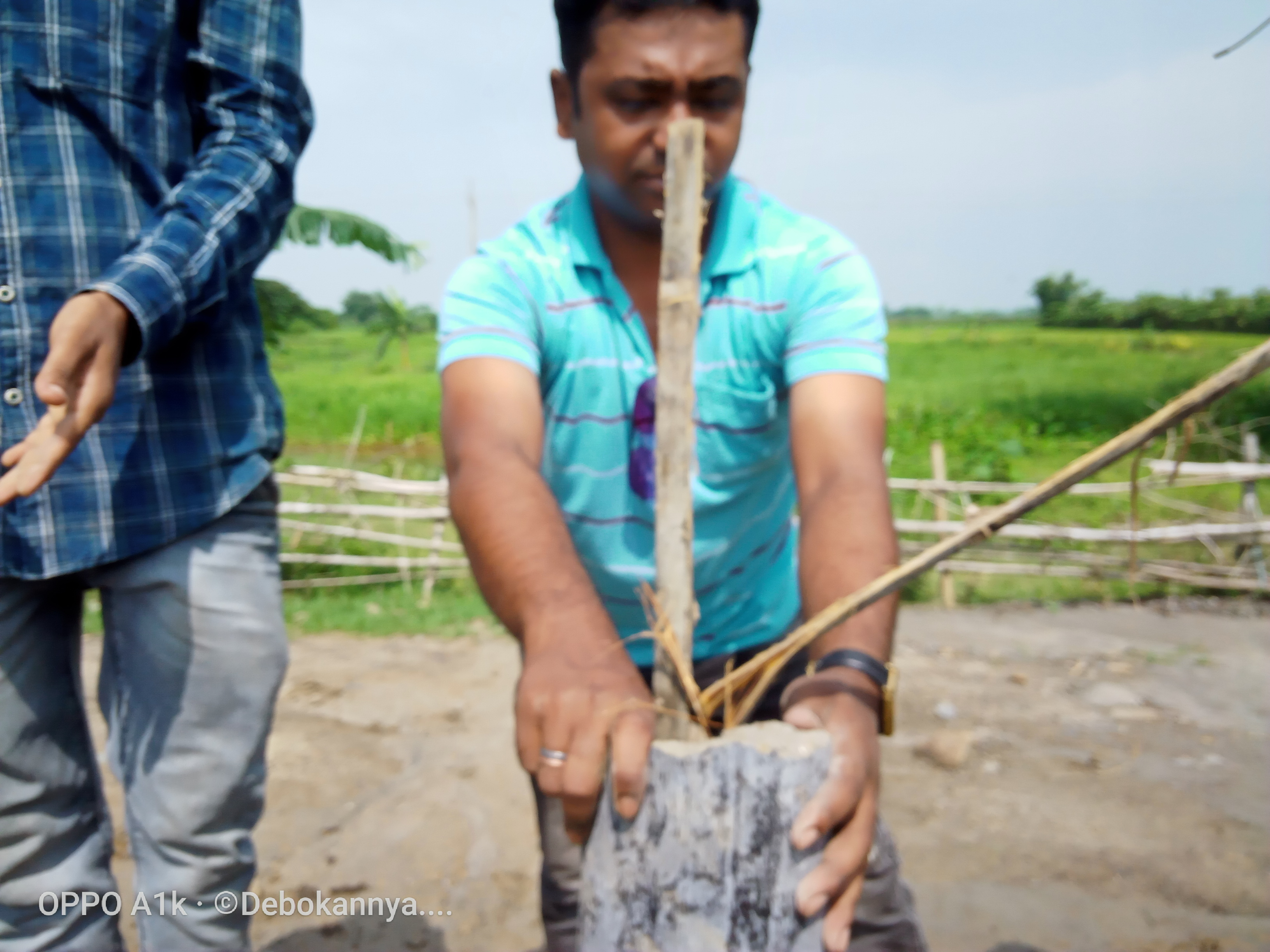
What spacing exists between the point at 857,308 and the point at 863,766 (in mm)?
807

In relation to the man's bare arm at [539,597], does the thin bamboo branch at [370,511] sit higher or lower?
lower

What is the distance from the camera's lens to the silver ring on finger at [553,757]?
937mm

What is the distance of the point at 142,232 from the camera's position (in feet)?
4.90

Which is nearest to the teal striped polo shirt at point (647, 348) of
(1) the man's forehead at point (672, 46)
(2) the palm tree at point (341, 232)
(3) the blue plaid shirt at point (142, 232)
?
(1) the man's forehead at point (672, 46)

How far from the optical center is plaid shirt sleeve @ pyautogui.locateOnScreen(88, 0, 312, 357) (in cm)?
141

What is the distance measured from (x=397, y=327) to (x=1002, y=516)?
18586 mm

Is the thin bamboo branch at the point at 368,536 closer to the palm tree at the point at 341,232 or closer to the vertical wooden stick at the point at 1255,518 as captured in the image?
the palm tree at the point at 341,232

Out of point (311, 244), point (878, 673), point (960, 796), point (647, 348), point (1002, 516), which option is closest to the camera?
point (1002, 516)

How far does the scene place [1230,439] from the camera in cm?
991

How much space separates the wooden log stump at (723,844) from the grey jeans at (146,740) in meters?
0.93

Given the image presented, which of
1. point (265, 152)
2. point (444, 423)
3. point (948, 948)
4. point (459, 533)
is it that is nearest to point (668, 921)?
point (459, 533)

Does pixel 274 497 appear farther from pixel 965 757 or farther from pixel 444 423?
pixel 965 757

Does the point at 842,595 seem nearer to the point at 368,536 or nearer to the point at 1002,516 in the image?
the point at 1002,516

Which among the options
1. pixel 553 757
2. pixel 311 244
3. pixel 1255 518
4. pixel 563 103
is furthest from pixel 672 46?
pixel 1255 518
